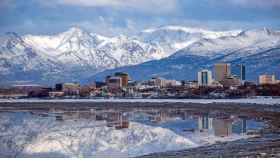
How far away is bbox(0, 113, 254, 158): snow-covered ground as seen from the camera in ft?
126

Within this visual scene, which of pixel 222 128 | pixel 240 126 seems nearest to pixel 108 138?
pixel 222 128

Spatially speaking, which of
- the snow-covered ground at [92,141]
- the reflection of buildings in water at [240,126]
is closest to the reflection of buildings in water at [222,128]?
the reflection of buildings in water at [240,126]

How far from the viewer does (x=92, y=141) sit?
148ft

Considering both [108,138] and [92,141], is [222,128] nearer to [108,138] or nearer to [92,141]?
[108,138]

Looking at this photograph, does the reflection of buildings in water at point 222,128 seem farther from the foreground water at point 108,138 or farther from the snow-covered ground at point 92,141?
the snow-covered ground at point 92,141

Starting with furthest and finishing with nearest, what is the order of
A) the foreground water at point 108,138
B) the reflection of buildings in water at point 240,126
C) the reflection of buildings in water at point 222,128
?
the reflection of buildings in water at point 240,126, the reflection of buildings in water at point 222,128, the foreground water at point 108,138

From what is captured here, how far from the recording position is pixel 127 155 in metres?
36.0

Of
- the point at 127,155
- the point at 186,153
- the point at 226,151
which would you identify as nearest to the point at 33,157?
the point at 127,155

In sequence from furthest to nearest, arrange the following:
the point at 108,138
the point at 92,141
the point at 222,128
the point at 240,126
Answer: the point at 240,126, the point at 222,128, the point at 108,138, the point at 92,141

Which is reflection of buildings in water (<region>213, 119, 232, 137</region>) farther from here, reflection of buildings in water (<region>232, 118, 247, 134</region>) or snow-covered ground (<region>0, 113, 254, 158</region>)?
snow-covered ground (<region>0, 113, 254, 158</region>)

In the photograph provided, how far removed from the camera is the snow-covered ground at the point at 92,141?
126 feet

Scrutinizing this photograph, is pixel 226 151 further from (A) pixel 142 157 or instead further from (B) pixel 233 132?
(B) pixel 233 132

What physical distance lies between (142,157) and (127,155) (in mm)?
3008

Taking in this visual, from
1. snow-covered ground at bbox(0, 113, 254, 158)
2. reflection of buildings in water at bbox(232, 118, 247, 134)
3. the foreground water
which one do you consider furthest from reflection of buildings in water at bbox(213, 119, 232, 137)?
snow-covered ground at bbox(0, 113, 254, 158)
